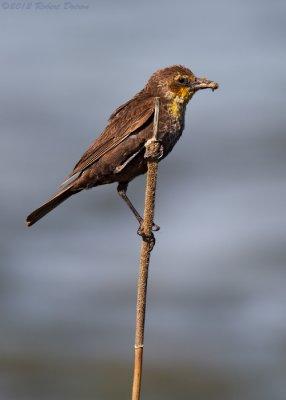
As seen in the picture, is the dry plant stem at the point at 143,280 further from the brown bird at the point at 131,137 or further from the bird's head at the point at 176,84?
the bird's head at the point at 176,84

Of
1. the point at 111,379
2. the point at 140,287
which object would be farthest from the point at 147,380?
the point at 140,287

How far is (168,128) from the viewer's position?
809cm

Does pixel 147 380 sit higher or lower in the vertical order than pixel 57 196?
higher

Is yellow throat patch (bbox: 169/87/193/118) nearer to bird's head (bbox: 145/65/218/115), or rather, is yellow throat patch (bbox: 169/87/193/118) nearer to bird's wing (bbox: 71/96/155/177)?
bird's head (bbox: 145/65/218/115)

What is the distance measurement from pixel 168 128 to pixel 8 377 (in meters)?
7.87

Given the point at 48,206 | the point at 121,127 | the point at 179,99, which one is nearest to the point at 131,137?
the point at 121,127

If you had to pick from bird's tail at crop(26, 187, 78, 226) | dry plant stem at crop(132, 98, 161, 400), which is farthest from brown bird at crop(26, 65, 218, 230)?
dry plant stem at crop(132, 98, 161, 400)

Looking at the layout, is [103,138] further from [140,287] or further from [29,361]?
[29,361]

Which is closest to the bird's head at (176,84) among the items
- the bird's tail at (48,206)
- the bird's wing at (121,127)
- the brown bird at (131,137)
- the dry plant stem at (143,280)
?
the brown bird at (131,137)

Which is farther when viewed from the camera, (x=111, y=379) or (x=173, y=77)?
(x=111, y=379)

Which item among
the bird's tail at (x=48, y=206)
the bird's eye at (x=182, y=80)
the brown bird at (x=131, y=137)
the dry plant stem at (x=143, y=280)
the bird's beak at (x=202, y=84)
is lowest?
the dry plant stem at (x=143, y=280)

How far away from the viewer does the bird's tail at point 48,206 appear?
792cm

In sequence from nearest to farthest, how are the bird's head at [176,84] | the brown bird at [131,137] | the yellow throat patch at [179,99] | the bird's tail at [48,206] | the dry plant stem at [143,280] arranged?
1. the dry plant stem at [143,280]
2. the bird's tail at [48,206]
3. the brown bird at [131,137]
4. the yellow throat patch at [179,99]
5. the bird's head at [176,84]

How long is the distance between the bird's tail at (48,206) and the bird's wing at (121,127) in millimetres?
133
